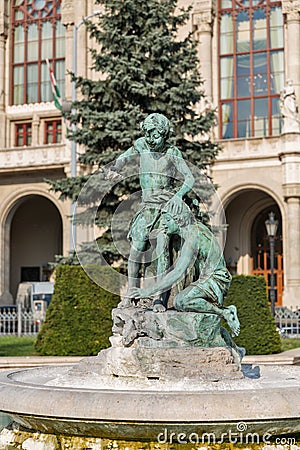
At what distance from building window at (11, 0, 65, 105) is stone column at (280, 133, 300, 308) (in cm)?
1285

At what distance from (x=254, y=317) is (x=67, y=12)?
25.1 meters

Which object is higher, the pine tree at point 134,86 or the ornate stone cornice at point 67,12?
the ornate stone cornice at point 67,12

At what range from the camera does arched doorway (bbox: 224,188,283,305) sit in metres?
33.8

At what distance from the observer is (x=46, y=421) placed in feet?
18.0

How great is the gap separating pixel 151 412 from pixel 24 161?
97.1 feet

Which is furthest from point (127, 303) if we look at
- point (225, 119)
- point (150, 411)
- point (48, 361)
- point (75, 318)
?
point (225, 119)

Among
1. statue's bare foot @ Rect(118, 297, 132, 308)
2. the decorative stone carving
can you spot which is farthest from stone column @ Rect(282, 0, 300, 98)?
statue's bare foot @ Rect(118, 297, 132, 308)

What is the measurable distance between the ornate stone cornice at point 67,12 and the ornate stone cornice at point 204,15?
20.6 feet

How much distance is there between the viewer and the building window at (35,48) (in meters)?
36.2

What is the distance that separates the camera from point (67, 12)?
3494cm

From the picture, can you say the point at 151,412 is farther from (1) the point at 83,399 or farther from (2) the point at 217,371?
(2) the point at 217,371

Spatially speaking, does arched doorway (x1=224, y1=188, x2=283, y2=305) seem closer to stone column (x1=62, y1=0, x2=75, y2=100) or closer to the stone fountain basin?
stone column (x1=62, y1=0, x2=75, y2=100)

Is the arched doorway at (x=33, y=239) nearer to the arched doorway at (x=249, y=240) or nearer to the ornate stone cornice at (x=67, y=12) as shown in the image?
the ornate stone cornice at (x=67, y=12)

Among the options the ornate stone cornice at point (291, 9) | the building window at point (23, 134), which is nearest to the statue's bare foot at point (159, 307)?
the ornate stone cornice at point (291, 9)
